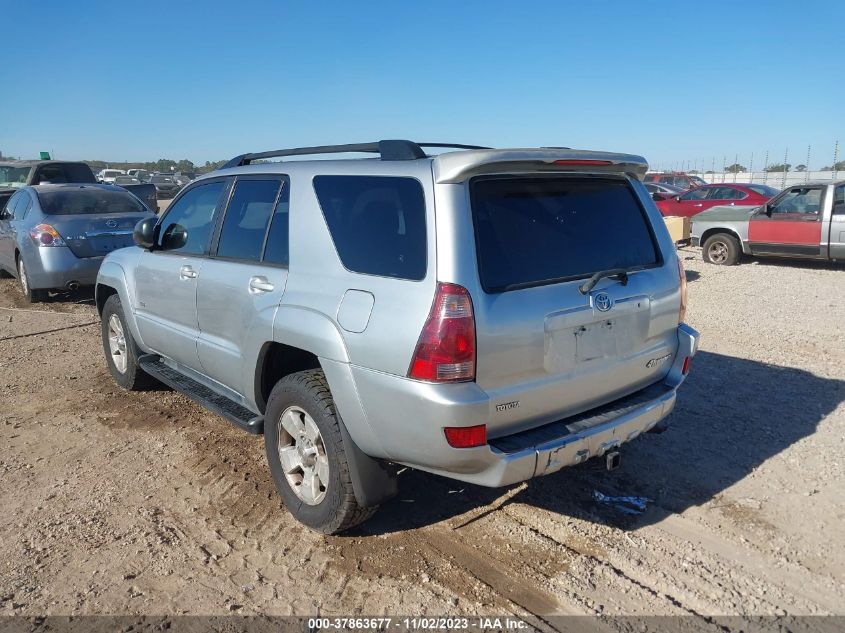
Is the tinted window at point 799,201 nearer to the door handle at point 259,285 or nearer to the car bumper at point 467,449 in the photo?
the car bumper at point 467,449

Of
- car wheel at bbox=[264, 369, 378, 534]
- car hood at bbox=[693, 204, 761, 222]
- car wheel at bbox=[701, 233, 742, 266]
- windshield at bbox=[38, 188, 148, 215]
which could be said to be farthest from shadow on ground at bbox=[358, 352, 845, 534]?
car hood at bbox=[693, 204, 761, 222]

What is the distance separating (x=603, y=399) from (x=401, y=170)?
1.50 m

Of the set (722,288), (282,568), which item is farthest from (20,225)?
(722,288)

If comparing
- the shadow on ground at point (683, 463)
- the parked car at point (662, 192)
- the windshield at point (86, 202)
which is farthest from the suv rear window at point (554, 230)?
the parked car at point (662, 192)

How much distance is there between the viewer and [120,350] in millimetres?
5746

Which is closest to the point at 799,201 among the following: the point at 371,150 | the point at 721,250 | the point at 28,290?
the point at 721,250

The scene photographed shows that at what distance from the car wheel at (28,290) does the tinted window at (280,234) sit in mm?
7037

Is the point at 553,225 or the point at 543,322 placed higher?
the point at 553,225

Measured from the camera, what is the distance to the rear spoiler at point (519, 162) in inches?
114

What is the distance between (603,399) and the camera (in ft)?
11.0

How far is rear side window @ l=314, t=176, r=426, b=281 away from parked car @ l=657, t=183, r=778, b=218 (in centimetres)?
1505

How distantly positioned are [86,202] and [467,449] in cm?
871

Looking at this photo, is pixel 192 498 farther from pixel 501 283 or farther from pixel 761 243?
pixel 761 243

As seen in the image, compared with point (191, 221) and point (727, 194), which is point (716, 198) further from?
point (191, 221)
